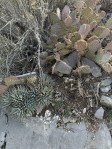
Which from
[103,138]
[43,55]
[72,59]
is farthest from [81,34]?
[103,138]

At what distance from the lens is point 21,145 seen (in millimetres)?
2773

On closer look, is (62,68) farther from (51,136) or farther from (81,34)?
(51,136)

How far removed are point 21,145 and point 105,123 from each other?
2.42 ft

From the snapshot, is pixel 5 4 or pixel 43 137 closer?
pixel 43 137

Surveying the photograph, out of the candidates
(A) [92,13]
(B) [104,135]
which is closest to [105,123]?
(B) [104,135]

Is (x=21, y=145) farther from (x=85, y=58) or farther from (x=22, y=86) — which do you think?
(x=85, y=58)

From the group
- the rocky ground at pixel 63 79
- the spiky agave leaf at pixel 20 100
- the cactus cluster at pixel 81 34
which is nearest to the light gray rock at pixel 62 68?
Result: the rocky ground at pixel 63 79

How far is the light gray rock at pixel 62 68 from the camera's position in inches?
109

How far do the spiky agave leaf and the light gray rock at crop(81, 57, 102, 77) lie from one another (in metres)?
0.52

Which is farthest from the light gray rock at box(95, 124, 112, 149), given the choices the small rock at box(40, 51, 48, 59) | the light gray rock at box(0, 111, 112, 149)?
the small rock at box(40, 51, 48, 59)

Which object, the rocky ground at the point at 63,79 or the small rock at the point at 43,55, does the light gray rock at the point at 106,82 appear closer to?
the rocky ground at the point at 63,79

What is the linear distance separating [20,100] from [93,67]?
69 cm

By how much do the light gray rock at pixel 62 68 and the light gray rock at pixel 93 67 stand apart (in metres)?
0.17

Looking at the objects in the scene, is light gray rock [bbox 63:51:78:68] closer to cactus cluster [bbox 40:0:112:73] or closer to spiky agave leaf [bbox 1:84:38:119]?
cactus cluster [bbox 40:0:112:73]
